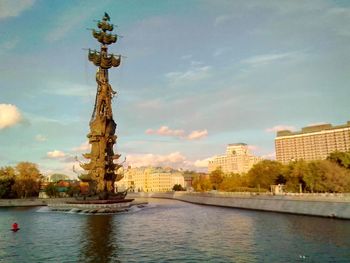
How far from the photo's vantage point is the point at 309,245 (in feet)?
112

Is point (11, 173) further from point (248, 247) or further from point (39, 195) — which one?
point (248, 247)

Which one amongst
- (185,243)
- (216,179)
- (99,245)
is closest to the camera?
(99,245)

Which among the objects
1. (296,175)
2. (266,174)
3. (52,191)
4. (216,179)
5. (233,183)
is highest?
(266,174)

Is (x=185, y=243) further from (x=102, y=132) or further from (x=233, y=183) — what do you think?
(x=233, y=183)

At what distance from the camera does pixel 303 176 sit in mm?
88438

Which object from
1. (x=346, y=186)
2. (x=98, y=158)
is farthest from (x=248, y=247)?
(x=98, y=158)

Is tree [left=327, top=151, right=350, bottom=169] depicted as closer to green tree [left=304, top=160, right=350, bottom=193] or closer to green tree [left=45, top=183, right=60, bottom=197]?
green tree [left=304, top=160, right=350, bottom=193]

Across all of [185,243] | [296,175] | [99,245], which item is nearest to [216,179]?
[296,175]

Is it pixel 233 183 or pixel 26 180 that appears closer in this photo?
pixel 26 180

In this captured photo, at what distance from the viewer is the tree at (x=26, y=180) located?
121938 mm

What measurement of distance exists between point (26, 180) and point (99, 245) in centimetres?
9662

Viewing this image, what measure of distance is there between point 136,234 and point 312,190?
56.6 m

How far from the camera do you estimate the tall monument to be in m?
96.1

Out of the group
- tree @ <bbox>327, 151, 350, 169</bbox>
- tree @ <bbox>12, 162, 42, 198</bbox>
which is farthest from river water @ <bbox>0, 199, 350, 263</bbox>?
tree @ <bbox>12, 162, 42, 198</bbox>
